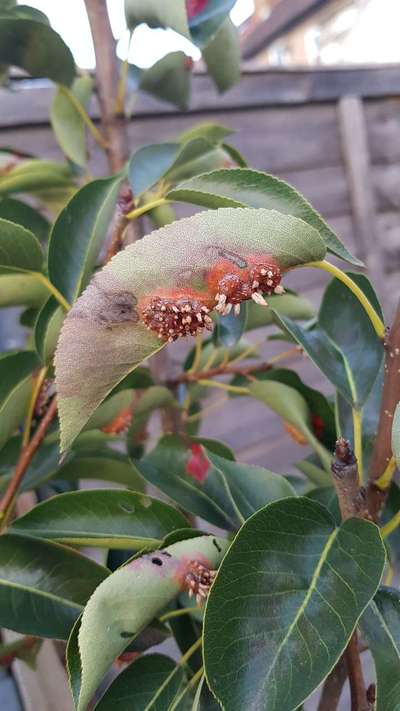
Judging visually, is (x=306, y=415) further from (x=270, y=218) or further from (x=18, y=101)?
(x=18, y=101)

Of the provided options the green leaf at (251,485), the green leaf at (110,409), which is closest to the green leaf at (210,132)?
the green leaf at (110,409)

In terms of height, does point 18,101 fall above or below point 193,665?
above

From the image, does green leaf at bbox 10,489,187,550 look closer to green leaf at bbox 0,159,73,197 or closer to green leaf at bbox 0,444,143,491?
green leaf at bbox 0,444,143,491

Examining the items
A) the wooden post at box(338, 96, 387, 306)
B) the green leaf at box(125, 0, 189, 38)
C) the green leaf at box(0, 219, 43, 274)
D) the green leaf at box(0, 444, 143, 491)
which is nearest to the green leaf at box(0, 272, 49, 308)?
the green leaf at box(0, 219, 43, 274)

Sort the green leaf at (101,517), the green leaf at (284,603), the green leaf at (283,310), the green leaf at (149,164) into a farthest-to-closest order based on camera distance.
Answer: the green leaf at (283,310), the green leaf at (149,164), the green leaf at (101,517), the green leaf at (284,603)

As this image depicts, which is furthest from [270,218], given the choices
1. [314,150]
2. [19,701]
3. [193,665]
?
[314,150]

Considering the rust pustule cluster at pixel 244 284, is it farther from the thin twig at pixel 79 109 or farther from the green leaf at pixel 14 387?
the thin twig at pixel 79 109
